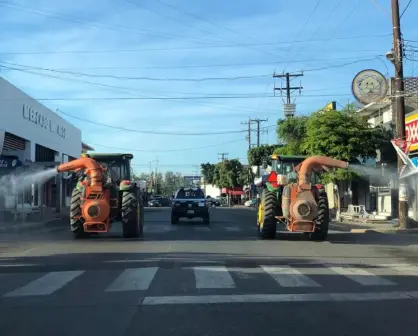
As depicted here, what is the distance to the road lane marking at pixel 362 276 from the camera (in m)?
9.90

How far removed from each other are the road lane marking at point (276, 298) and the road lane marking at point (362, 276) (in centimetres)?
98

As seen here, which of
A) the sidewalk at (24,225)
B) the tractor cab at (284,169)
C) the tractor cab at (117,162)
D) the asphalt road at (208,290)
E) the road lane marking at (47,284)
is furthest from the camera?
the sidewalk at (24,225)

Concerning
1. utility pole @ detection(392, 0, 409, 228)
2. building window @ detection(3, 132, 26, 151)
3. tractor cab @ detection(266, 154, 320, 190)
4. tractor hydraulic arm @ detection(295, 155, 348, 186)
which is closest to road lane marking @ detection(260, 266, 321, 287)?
tractor hydraulic arm @ detection(295, 155, 348, 186)

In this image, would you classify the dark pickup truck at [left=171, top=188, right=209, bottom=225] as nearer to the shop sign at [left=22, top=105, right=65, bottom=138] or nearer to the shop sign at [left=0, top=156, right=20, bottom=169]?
the shop sign at [left=0, top=156, right=20, bottom=169]

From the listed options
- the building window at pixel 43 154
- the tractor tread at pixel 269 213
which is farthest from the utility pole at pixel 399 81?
the building window at pixel 43 154

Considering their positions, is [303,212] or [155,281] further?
[303,212]

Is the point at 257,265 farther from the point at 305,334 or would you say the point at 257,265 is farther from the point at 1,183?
the point at 1,183

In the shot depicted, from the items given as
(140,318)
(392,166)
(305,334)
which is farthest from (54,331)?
(392,166)

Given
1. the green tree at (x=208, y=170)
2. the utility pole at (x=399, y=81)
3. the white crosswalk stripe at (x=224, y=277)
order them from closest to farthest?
the white crosswalk stripe at (x=224, y=277) → the utility pole at (x=399, y=81) → the green tree at (x=208, y=170)

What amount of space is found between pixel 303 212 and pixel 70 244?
724 centimetres

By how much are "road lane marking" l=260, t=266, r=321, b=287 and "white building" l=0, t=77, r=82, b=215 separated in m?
10.9

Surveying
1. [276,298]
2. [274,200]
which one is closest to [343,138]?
[274,200]

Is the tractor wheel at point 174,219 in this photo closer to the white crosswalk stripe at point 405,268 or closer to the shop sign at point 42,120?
the shop sign at point 42,120

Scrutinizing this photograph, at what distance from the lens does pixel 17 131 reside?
32688 mm
